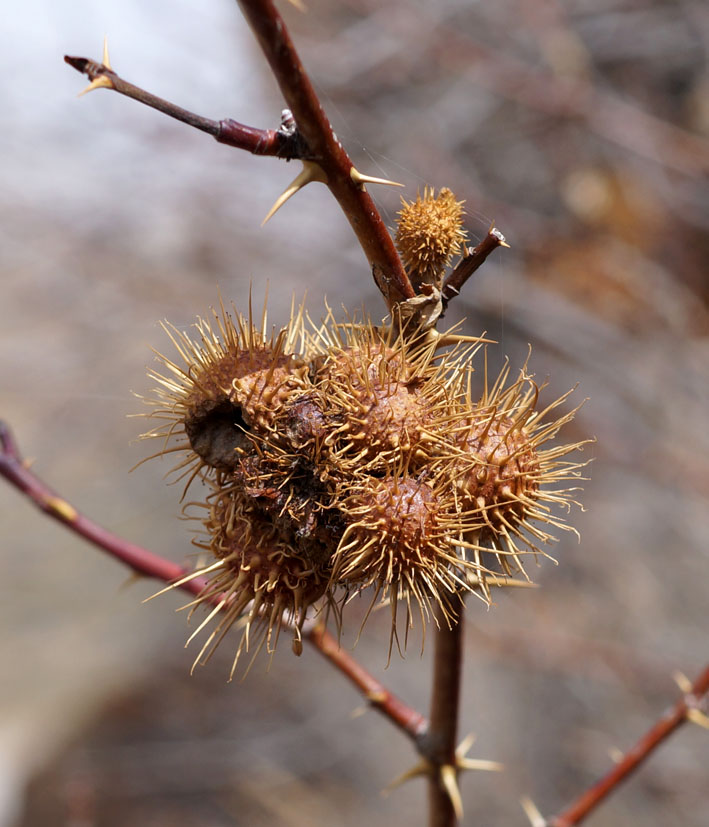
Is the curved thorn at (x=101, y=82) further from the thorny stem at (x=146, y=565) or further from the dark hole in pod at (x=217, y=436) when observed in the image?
the thorny stem at (x=146, y=565)

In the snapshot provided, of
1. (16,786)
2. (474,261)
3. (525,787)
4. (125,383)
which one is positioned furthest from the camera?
(125,383)

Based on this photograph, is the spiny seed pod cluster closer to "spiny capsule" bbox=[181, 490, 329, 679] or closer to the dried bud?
"spiny capsule" bbox=[181, 490, 329, 679]

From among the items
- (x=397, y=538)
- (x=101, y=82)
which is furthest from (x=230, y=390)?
(x=101, y=82)

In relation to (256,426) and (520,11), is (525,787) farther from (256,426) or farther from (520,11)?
(520,11)

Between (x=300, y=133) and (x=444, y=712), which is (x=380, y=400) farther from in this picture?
(x=444, y=712)

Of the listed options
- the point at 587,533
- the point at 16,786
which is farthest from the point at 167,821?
the point at 587,533

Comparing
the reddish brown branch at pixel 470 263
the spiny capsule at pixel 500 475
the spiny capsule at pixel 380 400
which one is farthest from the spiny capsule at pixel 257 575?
the reddish brown branch at pixel 470 263
